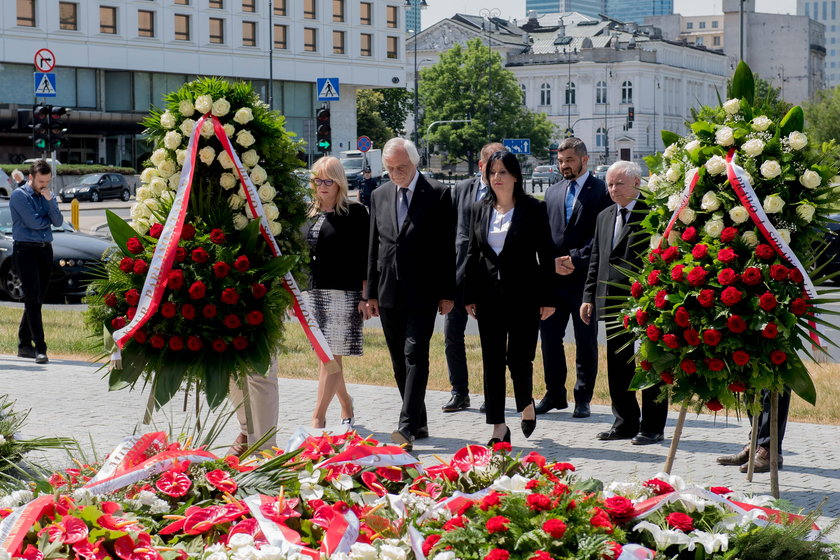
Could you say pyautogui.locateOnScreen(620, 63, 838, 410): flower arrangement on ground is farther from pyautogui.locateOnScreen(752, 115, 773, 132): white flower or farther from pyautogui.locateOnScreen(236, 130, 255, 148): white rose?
pyautogui.locateOnScreen(236, 130, 255, 148): white rose

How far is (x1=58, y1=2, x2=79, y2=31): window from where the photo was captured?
6844 cm

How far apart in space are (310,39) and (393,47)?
775 cm

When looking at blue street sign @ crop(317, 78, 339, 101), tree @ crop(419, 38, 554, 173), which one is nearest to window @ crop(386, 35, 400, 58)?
tree @ crop(419, 38, 554, 173)

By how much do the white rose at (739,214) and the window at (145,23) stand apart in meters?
69.8

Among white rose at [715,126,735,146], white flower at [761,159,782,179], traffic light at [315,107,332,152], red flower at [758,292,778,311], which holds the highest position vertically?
traffic light at [315,107,332,152]

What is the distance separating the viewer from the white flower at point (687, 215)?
5910 mm

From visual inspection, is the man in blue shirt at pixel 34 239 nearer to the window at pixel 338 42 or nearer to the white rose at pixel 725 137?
the white rose at pixel 725 137

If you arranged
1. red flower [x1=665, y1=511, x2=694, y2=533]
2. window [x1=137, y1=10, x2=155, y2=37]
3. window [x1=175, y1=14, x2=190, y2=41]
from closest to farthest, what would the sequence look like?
red flower [x1=665, y1=511, x2=694, y2=533] → window [x1=137, y1=10, x2=155, y2=37] → window [x1=175, y1=14, x2=190, y2=41]

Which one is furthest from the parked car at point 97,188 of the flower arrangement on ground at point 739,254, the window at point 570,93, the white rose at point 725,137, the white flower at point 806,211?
the window at point 570,93

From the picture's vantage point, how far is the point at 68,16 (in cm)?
6881

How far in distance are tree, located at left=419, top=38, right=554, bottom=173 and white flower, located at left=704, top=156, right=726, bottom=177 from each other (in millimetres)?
95569

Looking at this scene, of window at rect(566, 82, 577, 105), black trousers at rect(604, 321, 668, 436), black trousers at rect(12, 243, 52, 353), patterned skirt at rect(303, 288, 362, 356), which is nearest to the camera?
black trousers at rect(604, 321, 668, 436)

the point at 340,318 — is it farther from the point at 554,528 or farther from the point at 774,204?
the point at 554,528

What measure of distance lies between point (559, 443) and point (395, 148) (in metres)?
2.32
